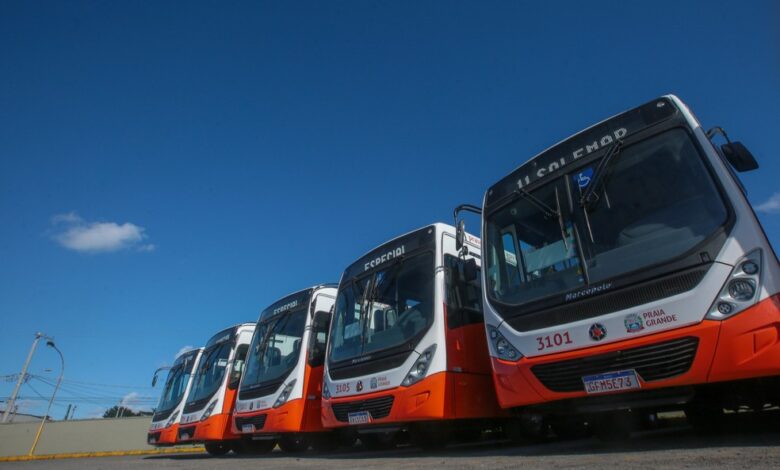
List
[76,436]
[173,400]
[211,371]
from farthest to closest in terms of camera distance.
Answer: [76,436], [173,400], [211,371]

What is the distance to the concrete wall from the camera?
759 inches

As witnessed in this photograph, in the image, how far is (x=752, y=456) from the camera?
8.62ft

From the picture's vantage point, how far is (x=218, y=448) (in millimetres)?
11320

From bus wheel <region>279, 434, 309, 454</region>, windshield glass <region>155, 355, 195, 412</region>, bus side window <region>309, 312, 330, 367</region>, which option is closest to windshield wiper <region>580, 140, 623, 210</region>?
bus side window <region>309, 312, 330, 367</region>

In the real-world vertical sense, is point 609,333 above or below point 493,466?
above

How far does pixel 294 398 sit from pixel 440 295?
3.29 meters

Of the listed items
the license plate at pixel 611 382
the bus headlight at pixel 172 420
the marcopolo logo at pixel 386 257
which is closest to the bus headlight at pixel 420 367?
the marcopolo logo at pixel 386 257

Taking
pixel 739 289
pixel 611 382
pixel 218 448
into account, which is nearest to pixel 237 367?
pixel 218 448

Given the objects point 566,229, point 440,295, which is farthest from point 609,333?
point 440,295

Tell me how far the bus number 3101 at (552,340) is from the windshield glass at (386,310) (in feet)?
5.47

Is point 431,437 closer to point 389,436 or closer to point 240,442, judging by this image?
point 389,436

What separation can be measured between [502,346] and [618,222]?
1563mm

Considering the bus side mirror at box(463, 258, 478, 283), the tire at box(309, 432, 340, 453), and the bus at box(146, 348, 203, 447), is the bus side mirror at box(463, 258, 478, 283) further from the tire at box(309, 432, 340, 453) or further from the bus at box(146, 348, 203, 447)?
the bus at box(146, 348, 203, 447)

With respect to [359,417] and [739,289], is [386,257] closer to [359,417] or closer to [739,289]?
[359,417]
